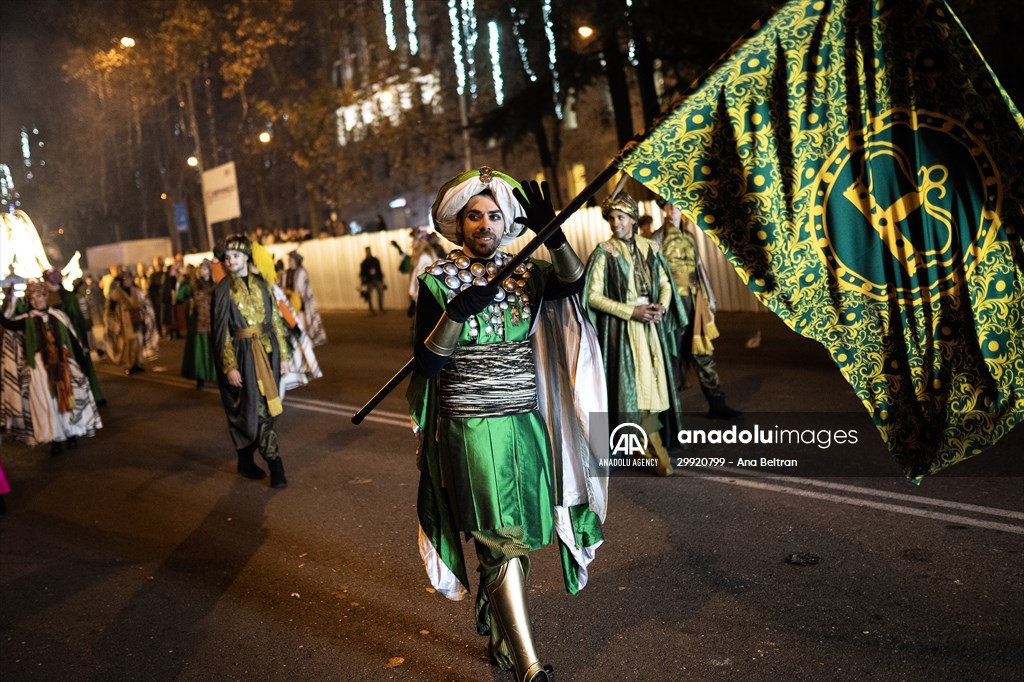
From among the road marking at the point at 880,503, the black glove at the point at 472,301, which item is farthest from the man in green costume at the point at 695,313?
the black glove at the point at 472,301

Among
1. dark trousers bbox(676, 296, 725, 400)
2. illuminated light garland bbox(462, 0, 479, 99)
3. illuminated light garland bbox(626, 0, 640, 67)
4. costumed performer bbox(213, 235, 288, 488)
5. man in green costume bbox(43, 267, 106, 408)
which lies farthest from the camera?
illuminated light garland bbox(462, 0, 479, 99)

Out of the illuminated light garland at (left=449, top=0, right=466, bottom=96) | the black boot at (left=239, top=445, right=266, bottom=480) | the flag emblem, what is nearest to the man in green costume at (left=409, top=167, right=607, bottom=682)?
the flag emblem

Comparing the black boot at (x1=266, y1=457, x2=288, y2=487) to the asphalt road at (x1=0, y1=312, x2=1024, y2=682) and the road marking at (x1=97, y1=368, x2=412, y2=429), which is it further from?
the road marking at (x1=97, y1=368, x2=412, y2=429)

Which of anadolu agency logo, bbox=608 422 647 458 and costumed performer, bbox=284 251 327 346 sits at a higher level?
costumed performer, bbox=284 251 327 346

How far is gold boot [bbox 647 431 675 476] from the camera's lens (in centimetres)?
753

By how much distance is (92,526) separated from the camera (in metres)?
7.89

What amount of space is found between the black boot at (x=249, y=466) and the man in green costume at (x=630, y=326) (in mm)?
3328

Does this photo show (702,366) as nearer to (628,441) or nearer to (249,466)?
(628,441)

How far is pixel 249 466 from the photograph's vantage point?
8.91 m

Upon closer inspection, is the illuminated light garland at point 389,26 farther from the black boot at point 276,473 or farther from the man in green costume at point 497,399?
the man in green costume at point 497,399

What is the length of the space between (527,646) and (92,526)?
16.9 feet

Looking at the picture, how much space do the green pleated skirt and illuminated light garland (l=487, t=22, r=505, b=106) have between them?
32.3 meters

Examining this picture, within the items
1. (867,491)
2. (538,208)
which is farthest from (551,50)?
(538,208)

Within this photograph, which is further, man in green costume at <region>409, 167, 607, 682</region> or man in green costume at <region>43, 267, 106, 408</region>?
man in green costume at <region>43, 267, 106, 408</region>
